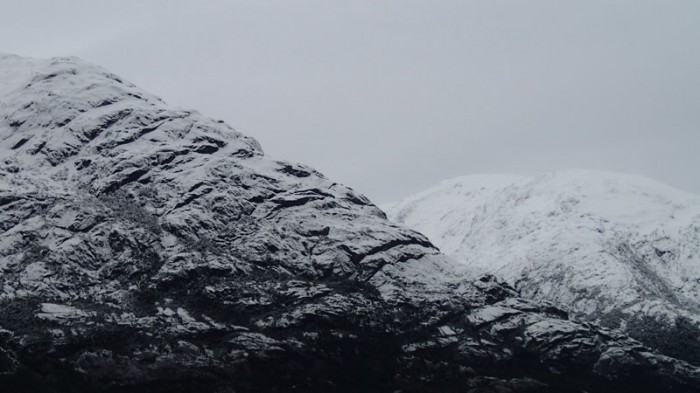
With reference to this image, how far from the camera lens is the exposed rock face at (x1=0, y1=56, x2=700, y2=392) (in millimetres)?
132875

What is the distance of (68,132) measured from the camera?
607 ft

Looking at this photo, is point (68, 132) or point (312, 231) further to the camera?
point (68, 132)

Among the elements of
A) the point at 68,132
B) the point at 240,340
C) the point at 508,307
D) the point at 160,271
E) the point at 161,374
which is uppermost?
the point at 68,132

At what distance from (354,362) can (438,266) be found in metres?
39.1

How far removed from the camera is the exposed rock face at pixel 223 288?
133 metres

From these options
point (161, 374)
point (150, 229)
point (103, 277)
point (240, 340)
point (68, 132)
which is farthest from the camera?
point (68, 132)

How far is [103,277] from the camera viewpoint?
490 ft

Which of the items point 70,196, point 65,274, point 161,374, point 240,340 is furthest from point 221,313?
point 70,196

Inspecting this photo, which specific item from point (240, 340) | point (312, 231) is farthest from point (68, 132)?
point (240, 340)

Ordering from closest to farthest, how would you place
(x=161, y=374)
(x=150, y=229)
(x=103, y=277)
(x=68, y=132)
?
(x=161, y=374) < (x=103, y=277) < (x=150, y=229) < (x=68, y=132)

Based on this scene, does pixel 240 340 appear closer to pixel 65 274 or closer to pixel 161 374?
pixel 161 374

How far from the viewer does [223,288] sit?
151 metres

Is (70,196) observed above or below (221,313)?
above

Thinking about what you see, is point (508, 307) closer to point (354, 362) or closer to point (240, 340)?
point (354, 362)
